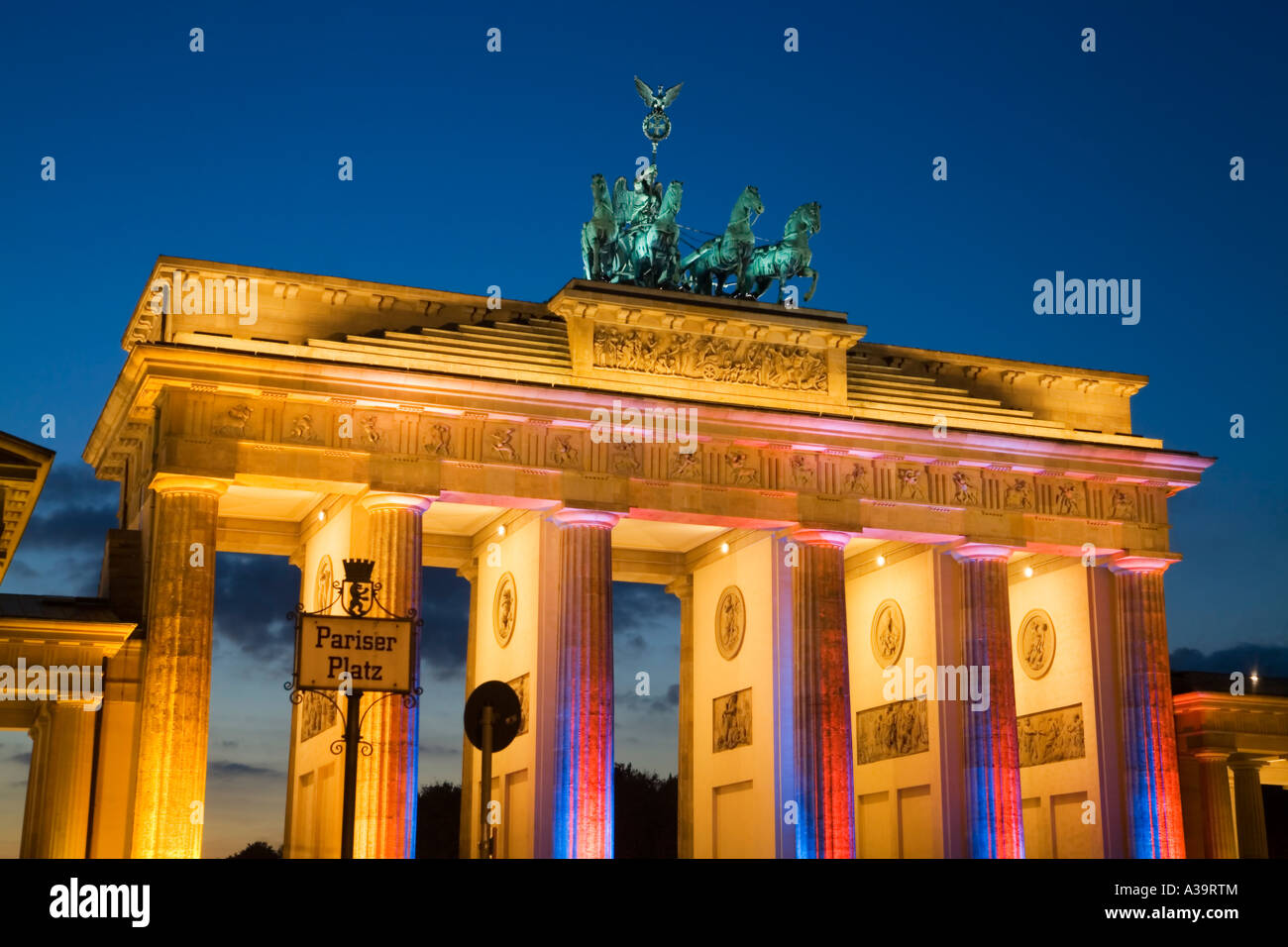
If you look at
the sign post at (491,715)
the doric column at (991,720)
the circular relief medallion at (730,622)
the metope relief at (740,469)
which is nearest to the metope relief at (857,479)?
the metope relief at (740,469)

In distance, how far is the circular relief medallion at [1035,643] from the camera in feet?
147

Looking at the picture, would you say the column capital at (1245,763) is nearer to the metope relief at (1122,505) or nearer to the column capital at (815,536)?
the metope relief at (1122,505)

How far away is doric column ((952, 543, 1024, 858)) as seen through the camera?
132 feet

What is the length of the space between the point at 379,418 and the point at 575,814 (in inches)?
393

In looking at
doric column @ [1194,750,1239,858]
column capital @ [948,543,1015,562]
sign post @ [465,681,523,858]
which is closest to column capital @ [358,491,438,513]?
column capital @ [948,543,1015,562]

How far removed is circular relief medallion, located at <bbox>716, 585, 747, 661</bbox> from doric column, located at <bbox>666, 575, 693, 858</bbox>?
2.12m

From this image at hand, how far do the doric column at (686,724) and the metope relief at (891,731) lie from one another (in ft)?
16.0

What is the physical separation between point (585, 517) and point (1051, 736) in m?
15.3

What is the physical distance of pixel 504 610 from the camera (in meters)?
41.4

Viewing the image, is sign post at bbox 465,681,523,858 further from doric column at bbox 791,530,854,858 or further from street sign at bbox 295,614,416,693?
doric column at bbox 791,530,854,858

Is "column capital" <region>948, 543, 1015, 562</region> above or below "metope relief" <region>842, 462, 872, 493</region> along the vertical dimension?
below

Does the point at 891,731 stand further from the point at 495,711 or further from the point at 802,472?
the point at 495,711
